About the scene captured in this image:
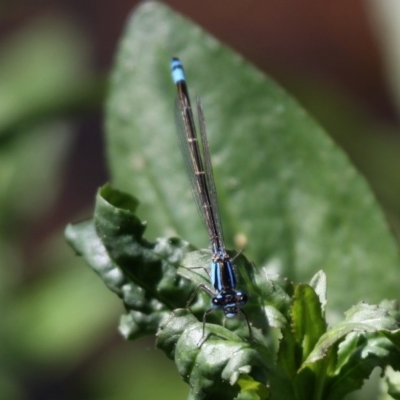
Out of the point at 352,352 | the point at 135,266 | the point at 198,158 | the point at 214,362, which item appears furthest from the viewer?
the point at 198,158

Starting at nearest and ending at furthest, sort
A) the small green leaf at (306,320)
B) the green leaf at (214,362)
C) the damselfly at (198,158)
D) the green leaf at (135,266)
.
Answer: the green leaf at (214,362) < the small green leaf at (306,320) < the green leaf at (135,266) < the damselfly at (198,158)

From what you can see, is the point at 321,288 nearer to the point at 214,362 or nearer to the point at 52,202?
the point at 214,362

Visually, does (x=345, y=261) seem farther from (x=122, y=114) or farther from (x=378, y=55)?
(x=378, y=55)

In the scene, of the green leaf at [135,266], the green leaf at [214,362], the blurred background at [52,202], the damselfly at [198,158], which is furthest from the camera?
the blurred background at [52,202]

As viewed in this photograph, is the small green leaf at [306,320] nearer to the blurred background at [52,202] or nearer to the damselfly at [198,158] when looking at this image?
the damselfly at [198,158]

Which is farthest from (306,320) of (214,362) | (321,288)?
(214,362)

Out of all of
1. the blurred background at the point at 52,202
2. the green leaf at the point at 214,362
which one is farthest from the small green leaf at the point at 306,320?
the blurred background at the point at 52,202
